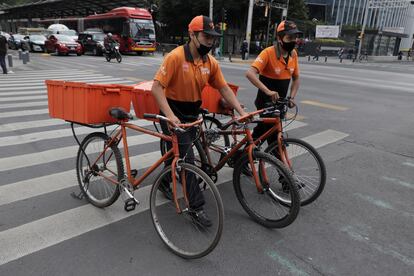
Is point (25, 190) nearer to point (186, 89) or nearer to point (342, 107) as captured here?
point (186, 89)

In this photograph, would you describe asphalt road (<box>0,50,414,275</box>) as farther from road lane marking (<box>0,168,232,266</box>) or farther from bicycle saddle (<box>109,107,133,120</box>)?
bicycle saddle (<box>109,107,133,120</box>)

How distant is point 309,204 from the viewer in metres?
4.12

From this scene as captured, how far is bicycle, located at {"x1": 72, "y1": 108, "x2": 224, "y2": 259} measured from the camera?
293 centimetres

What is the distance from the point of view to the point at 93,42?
2731 cm

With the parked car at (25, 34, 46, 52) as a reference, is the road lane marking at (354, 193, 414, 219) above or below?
below

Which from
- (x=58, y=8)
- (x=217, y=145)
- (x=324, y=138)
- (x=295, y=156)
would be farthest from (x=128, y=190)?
(x=58, y=8)

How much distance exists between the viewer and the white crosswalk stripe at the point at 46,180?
325 centimetres

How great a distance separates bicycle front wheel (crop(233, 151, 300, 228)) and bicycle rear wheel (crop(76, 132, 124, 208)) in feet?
4.17

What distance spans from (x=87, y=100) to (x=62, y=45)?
2510 centimetres

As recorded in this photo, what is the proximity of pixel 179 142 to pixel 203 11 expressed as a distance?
41.2 metres

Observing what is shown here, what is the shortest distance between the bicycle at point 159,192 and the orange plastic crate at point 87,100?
6.9 inches

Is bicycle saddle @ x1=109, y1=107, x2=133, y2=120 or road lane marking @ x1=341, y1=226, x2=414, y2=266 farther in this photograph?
bicycle saddle @ x1=109, y1=107, x2=133, y2=120

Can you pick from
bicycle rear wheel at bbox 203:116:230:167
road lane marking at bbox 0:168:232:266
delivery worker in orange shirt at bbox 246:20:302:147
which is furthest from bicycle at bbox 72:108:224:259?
delivery worker in orange shirt at bbox 246:20:302:147

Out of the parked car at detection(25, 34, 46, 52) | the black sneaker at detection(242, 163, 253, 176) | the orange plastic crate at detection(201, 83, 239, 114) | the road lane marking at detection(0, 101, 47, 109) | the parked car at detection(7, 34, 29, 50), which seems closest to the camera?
the black sneaker at detection(242, 163, 253, 176)
